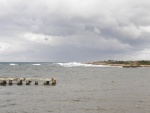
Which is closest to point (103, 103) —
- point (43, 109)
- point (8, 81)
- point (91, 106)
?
point (91, 106)

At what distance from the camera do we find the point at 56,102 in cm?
3653

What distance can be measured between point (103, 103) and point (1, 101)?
1271 cm

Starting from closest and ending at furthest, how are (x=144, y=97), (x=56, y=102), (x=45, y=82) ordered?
(x=56, y=102) → (x=144, y=97) → (x=45, y=82)

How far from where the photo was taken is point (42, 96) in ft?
137

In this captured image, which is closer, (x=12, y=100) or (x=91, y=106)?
(x=91, y=106)

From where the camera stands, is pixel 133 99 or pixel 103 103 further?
pixel 133 99

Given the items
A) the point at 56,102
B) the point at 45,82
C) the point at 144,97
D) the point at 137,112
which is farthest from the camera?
the point at 45,82

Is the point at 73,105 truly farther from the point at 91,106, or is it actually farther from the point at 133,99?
the point at 133,99

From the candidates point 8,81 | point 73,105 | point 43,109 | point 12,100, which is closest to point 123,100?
point 73,105

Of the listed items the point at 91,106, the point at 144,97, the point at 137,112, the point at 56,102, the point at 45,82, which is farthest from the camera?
the point at 45,82

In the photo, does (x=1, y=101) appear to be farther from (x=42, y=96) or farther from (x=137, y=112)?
(x=137, y=112)

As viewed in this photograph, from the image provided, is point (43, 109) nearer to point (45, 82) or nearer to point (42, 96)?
point (42, 96)

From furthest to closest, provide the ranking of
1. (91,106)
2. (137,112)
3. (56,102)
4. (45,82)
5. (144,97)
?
(45,82), (144,97), (56,102), (91,106), (137,112)

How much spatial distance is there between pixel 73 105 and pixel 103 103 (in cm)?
384
